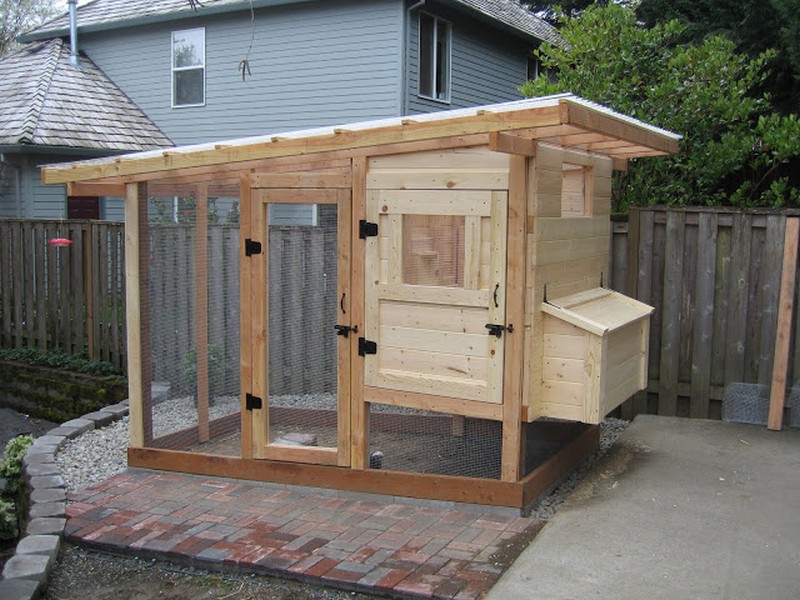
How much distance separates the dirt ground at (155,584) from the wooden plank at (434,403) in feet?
4.17

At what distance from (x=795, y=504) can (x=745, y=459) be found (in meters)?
0.82

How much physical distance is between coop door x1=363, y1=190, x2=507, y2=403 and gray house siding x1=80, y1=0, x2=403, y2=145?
8126mm

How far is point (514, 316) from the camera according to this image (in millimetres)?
4590

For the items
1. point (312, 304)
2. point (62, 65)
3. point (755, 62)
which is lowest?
point (312, 304)

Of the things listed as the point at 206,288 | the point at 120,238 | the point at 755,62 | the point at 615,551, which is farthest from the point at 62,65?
the point at 615,551

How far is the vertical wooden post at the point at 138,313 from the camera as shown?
18.6 feet

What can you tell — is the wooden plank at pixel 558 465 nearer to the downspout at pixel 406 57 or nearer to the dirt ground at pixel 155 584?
the dirt ground at pixel 155 584

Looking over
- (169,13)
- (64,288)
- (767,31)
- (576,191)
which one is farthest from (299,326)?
(169,13)

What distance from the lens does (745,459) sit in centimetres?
555

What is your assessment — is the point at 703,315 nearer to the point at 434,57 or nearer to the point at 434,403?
the point at 434,403

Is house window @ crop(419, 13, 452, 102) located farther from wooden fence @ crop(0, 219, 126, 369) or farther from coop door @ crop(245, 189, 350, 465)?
coop door @ crop(245, 189, 350, 465)

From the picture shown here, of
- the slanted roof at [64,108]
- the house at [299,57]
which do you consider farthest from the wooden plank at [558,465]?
the slanted roof at [64,108]

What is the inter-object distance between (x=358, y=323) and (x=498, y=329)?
2.94 ft

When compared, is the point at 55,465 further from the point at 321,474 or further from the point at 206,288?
the point at 321,474
